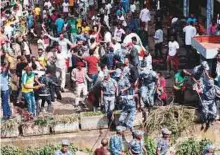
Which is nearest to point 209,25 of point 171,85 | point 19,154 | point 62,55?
point 171,85

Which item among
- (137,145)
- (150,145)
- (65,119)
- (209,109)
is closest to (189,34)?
(209,109)

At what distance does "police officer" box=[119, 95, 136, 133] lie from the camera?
49.8 ft

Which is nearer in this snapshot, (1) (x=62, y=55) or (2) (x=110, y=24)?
(1) (x=62, y=55)

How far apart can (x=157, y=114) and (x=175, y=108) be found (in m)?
0.48

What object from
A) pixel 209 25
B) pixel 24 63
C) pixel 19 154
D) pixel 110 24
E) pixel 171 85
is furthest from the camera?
pixel 110 24

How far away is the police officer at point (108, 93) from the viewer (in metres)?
15.4

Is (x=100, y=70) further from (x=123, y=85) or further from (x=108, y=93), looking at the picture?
(x=108, y=93)

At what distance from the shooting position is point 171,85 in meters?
18.4

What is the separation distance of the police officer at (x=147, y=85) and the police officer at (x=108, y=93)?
72 cm

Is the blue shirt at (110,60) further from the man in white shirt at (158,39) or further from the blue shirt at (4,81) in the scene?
the man in white shirt at (158,39)

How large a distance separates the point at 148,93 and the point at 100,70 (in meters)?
1.64

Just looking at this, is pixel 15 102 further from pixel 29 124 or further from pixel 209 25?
pixel 209 25

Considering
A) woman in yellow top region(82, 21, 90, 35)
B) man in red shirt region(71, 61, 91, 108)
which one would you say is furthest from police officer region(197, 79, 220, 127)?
woman in yellow top region(82, 21, 90, 35)

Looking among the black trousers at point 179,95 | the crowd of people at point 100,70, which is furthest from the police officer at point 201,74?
the black trousers at point 179,95
